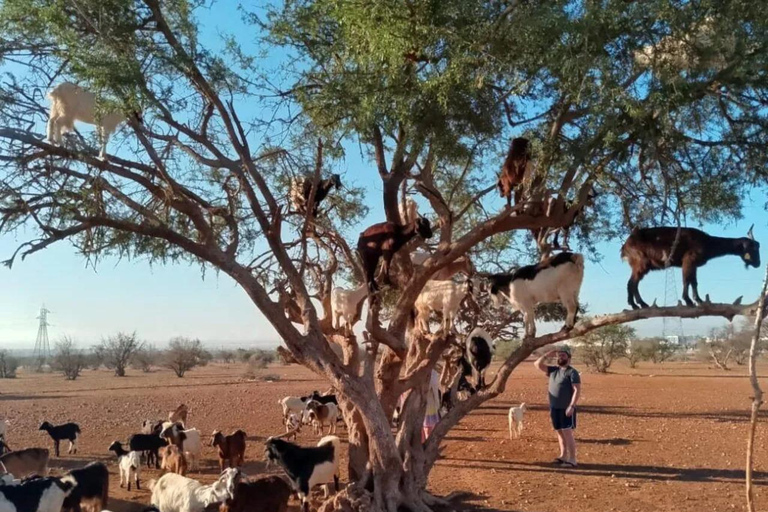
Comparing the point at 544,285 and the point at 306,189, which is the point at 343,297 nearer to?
the point at 306,189

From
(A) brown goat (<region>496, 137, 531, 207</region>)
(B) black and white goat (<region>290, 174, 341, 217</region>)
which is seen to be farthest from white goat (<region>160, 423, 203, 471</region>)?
(A) brown goat (<region>496, 137, 531, 207</region>)

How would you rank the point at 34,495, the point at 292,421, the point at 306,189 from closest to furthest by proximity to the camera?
the point at 34,495
the point at 306,189
the point at 292,421

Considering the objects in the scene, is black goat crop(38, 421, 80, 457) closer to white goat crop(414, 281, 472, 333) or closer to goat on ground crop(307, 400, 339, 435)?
goat on ground crop(307, 400, 339, 435)

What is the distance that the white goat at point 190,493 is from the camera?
6.75 m

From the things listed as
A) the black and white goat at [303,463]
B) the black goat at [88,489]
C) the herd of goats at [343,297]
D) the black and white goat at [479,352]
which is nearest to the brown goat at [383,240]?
the herd of goats at [343,297]

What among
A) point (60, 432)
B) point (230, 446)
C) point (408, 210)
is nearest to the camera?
point (408, 210)

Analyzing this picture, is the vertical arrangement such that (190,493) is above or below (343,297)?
below

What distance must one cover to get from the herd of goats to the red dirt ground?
3.91 ft

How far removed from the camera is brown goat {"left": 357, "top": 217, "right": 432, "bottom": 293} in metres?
7.27

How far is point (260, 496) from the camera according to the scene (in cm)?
702

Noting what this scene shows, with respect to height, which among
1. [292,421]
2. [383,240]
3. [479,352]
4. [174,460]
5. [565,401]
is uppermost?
[383,240]

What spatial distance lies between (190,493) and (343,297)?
3325 mm

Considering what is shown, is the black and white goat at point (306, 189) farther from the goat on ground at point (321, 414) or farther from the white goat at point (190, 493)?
the goat on ground at point (321, 414)

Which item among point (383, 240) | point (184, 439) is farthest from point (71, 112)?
point (184, 439)
